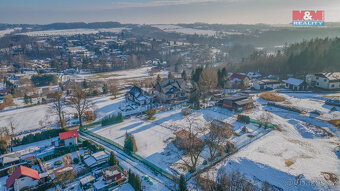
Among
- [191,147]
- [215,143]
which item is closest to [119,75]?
A: [215,143]

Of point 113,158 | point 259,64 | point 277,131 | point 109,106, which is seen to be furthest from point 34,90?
point 259,64

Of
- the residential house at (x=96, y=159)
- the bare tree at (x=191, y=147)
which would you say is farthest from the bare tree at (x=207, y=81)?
the residential house at (x=96, y=159)

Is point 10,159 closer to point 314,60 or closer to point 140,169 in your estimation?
point 140,169

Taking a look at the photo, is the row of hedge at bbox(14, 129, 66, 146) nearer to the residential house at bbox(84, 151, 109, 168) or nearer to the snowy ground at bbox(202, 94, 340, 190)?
the residential house at bbox(84, 151, 109, 168)

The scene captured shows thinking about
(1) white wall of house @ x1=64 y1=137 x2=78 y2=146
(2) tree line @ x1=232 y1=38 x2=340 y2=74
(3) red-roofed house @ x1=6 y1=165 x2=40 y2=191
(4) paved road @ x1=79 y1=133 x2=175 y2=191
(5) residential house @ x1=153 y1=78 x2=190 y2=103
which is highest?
(2) tree line @ x1=232 y1=38 x2=340 y2=74

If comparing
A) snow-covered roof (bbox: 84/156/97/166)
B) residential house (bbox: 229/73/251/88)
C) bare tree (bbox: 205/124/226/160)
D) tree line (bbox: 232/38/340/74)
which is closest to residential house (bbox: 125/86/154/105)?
snow-covered roof (bbox: 84/156/97/166)

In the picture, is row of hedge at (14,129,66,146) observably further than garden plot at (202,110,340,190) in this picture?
Yes
